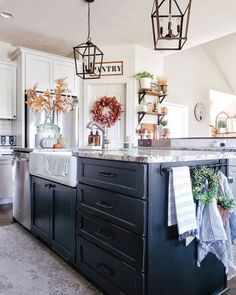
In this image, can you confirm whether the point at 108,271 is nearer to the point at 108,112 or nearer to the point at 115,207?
the point at 115,207

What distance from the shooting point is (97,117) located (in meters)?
4.73

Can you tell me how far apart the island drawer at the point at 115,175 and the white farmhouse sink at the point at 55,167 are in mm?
66

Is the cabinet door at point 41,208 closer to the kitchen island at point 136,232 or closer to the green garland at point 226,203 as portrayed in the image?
the kitchen island at point 136,232

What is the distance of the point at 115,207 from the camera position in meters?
1.52

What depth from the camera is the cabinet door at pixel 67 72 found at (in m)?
4.59

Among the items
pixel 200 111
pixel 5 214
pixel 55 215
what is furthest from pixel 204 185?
pixel 200 111

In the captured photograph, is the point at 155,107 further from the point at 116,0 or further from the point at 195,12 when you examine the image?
the point at 116,0

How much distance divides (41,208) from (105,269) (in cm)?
105

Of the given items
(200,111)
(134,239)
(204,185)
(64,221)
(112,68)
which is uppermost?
(112,68)

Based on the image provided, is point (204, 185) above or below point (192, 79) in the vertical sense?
below

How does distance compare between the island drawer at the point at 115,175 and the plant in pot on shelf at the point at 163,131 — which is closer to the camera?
the island drawer at the point at 115,175

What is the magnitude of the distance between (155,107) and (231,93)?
3.80m

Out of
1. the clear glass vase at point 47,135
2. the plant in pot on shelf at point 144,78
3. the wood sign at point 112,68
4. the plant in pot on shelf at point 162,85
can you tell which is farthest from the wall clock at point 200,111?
the clear glass vase at point 47,135

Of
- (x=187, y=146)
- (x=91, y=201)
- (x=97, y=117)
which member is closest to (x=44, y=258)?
(x=91, y=201)
